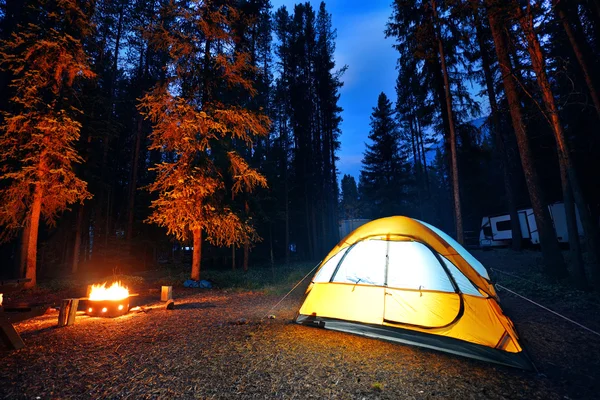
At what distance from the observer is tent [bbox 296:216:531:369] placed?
13.4ft

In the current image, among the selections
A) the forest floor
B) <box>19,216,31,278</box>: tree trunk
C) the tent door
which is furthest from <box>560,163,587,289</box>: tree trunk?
<box>19,216,31,278</box>: tree trunk

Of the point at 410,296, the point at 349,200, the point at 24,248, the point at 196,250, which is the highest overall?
the point at 349,200

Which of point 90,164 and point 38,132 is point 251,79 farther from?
point 90,164

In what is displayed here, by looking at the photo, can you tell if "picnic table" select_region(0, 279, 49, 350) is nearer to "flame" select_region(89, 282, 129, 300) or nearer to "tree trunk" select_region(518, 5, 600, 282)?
"flame" select_region(89, 282, 129, 300)

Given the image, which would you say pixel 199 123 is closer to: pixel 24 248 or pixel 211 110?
pixel 211 110

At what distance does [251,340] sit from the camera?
4.87 meters

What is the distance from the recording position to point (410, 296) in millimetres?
4848

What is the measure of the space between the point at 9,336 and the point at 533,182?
1446 centimetres

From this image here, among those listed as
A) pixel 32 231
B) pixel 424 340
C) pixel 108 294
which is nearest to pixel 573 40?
pixel 424 340

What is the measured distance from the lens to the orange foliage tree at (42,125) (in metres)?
10.5

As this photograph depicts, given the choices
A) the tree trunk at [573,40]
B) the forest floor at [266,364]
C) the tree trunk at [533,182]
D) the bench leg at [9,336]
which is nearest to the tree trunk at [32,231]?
the forest floor at [266,364]

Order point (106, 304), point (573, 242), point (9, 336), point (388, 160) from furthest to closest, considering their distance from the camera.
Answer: point (388, 160) < point (573, 242) < point (106, 304) < point (9, 336)

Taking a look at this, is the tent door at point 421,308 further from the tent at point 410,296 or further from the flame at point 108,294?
the flame at point 108,294

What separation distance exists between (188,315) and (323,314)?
12.3 feet
